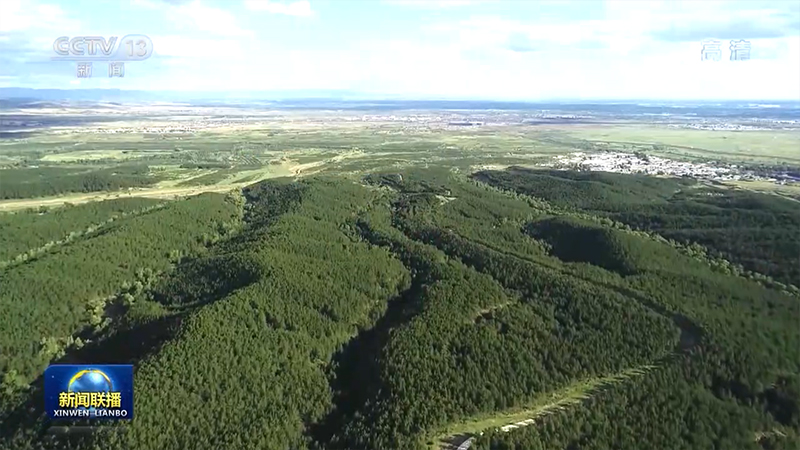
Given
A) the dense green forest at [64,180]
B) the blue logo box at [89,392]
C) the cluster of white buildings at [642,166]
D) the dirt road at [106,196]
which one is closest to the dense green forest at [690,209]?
the cluster of white buildings at [642,166]

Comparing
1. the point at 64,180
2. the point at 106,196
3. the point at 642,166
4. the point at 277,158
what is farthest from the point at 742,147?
the point at 64,180

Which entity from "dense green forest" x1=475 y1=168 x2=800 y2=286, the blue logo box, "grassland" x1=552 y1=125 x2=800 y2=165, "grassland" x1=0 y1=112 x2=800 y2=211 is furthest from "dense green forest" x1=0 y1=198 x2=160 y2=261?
"grassland" x1=552 y1=125 x2=800 y2=165

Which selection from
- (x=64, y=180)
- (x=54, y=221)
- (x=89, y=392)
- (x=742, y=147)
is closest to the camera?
(x=89, y=392)

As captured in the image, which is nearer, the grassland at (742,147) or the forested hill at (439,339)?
the forested hill at (439,339)

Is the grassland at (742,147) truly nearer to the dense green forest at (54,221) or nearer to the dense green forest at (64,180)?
the dense green forest at (54,221)

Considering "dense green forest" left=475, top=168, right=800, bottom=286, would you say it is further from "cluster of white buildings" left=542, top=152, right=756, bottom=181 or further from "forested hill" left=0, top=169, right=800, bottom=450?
"cluster of white buildings" left=542, top=152, right=756, bottom=181

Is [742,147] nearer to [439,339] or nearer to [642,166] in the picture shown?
[642,166]
